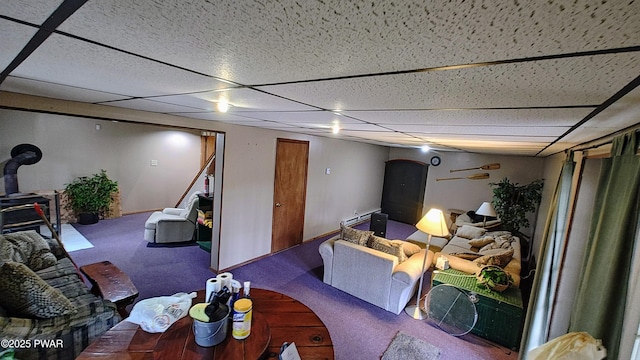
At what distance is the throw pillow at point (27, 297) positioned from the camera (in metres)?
1.94

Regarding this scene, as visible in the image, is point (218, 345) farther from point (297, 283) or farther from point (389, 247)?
point (389, 247)

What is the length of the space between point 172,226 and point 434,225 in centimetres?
438

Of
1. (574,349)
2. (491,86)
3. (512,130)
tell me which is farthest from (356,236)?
(491,86)

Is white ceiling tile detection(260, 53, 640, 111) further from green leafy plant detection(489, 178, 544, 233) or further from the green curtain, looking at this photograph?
green leafy plant detection(489, 178, 544, 233)

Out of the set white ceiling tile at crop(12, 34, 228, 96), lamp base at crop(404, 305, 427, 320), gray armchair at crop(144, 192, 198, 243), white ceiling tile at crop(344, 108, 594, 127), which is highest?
white ceiling tile at crop(344, 108, 594, 127)

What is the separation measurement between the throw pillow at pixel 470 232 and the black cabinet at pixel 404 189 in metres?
2.07

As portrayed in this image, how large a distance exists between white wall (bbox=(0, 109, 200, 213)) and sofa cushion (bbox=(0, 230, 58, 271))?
2.25m

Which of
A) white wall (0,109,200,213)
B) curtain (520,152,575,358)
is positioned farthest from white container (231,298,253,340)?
white wall (0,109,200,213)

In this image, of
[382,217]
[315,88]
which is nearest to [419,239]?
[382,217]

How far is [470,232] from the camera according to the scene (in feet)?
16.3

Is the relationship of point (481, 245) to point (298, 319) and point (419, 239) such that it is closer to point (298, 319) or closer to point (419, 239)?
point (419, 239)

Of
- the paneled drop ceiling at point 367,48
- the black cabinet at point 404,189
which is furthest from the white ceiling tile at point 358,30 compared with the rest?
the black cabinet at point 404,189

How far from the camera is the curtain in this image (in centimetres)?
199

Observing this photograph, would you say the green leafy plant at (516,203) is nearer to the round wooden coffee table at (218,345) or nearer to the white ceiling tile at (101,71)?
the round wooden coffee table at (218,345)
